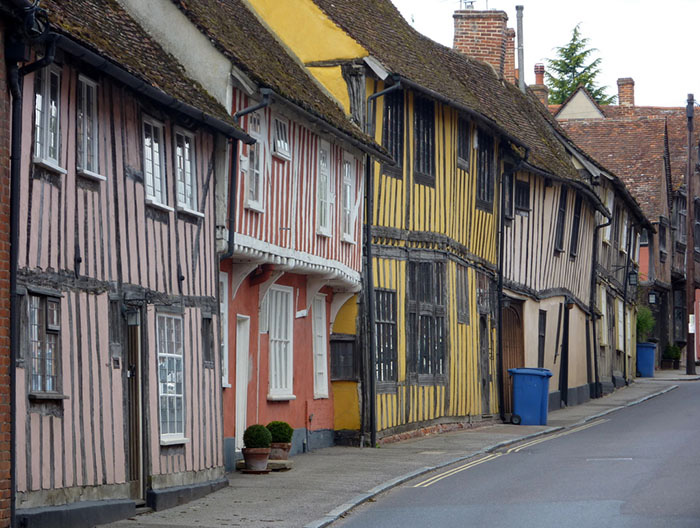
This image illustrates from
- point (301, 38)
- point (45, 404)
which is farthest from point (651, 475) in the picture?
point (301, 38)

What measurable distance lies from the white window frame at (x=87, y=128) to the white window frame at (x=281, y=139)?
537 cm

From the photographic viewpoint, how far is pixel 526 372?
27.4 m

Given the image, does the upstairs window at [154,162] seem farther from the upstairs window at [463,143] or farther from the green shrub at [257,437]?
the upstairs window at [463,143]

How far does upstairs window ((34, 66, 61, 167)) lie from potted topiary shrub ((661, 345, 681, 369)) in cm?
4149

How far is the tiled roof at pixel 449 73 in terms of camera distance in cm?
2352

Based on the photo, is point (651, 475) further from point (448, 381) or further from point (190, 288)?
point (448, 381)

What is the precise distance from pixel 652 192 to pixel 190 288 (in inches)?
1363

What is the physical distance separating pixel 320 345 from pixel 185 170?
672 cm

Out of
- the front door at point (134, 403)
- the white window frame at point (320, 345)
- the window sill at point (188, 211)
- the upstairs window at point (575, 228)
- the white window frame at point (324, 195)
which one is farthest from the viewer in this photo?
the upstairs window at point (575, 228)

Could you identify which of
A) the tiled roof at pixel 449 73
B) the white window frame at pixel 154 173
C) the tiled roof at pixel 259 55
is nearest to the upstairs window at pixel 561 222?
the tiled roof at pixel 449 73

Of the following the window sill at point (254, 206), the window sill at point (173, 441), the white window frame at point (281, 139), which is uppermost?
the white window frame at point (281, 139)

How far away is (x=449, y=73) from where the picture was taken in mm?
27812

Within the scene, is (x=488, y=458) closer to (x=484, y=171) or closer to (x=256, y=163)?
(x=256, y=163)

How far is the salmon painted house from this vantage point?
38.4ft
